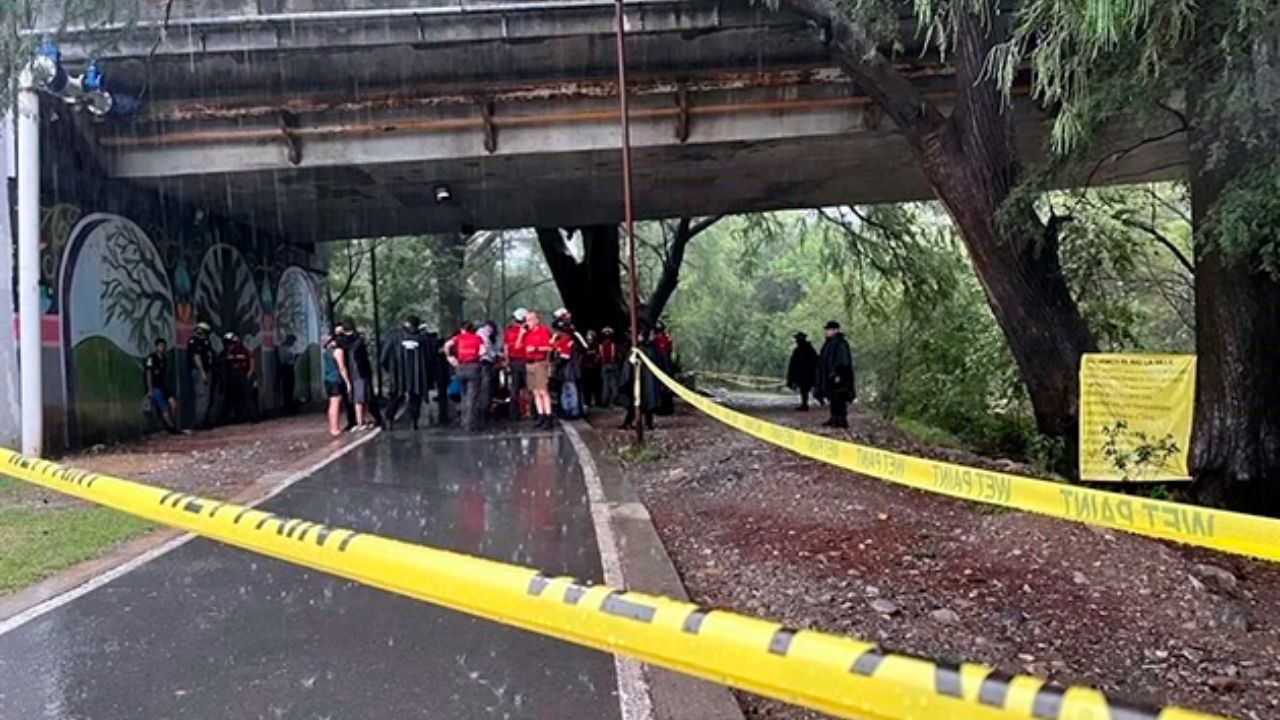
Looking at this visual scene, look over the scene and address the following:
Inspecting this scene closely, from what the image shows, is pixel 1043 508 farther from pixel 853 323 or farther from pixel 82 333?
pixel 853 323

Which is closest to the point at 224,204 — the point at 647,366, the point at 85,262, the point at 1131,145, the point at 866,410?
the point at 85,262

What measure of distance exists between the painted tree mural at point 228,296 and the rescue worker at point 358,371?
4581 millimetres

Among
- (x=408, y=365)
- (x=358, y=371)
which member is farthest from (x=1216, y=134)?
(x=358, y=371)

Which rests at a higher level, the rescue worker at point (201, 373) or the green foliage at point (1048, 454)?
the rescue worker at point (201, 373)

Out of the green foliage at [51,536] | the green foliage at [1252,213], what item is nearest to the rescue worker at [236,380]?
the green foliage at [51,536]

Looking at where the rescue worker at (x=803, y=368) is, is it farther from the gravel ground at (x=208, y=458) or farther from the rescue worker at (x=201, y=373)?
the rescue worker at (x=201, y=373)

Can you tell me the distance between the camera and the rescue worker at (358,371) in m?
13.2

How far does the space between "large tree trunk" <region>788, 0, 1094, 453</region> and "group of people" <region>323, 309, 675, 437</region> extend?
4860mm

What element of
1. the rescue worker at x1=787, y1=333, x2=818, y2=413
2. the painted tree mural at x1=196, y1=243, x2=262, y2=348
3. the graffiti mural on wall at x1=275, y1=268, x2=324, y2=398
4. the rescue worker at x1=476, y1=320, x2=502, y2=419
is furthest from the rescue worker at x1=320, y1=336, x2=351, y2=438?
the rescue worker at x1=787, y1=333, x2=818, y2=413

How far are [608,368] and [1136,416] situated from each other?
37.9 feet

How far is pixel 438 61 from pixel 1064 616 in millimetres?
10777

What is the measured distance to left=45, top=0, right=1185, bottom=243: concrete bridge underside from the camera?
11.9 m

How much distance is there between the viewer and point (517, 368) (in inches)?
597

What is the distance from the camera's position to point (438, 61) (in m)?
12.8
